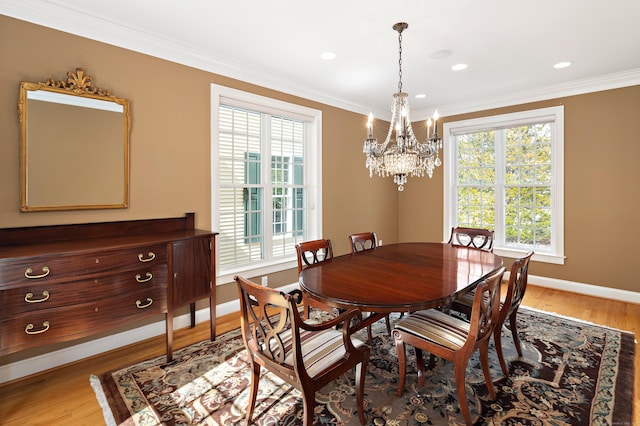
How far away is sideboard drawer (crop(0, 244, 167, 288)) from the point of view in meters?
1.84

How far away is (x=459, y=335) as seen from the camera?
1.92 m

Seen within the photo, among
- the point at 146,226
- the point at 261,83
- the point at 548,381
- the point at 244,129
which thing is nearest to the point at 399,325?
the point at 548,381

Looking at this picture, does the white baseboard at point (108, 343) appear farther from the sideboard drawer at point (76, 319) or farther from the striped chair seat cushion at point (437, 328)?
the striped chair seat cushion at point (437, 328)

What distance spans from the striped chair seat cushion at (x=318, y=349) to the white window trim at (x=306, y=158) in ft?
5.92

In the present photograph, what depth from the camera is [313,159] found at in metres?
4.38

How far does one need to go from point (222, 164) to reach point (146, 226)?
1.04m

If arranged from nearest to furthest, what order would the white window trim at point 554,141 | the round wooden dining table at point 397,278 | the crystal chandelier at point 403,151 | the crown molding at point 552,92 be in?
the round wooden dining table at point 397,278
the crystal chandelier at point 403,151
the crown molding at point 552,92
the white window trim at point 554,141

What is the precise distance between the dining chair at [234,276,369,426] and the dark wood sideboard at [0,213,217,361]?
1.06m

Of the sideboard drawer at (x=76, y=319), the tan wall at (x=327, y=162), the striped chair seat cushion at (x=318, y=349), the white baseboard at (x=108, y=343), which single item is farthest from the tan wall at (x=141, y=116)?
the striped chair seat cushion at (x=318, y=349)

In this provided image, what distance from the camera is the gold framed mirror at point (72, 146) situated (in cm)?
227

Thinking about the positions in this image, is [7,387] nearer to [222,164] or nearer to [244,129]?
[222,164]

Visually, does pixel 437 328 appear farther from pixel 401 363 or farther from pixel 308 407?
pixel 308 407

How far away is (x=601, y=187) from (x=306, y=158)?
3.75 m

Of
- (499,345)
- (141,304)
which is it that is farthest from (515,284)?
(141,304)
